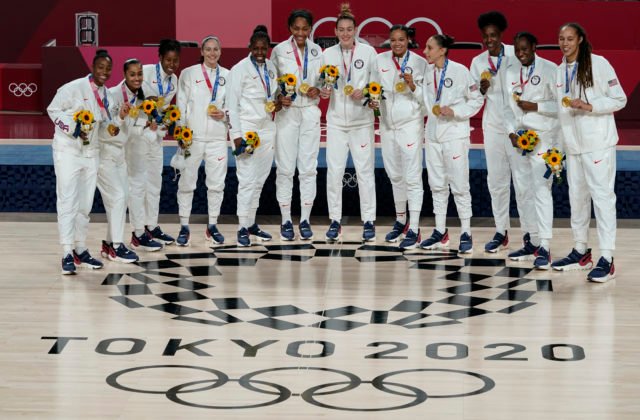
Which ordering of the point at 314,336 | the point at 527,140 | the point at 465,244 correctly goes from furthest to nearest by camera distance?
1. the point at 465,244
2. the point at 527,140
3. the point at 314,336

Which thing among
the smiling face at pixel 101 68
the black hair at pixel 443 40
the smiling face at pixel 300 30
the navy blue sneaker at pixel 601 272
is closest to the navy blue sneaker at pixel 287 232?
the smiling face at pixel 300 30

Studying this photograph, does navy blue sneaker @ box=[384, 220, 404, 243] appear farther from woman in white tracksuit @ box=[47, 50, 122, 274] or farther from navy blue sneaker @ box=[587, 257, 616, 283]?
woman in white tracksuit @ box=[47, 50, 122, 274]

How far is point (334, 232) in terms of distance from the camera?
10312 mm

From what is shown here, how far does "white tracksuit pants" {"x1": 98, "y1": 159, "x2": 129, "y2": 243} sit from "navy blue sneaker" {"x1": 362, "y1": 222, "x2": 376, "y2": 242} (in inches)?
88.5

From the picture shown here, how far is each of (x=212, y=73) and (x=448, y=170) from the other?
2.24 m

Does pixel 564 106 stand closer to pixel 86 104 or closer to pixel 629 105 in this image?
pixel 86 104

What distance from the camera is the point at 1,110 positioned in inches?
702

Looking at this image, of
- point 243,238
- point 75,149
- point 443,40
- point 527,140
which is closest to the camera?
point 75,149

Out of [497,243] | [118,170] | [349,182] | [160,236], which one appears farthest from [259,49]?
[497,243]

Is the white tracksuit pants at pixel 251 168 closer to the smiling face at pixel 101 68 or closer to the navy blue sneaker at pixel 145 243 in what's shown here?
the navy blue sneaker at pixel 145 243

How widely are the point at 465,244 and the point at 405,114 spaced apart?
126 cm

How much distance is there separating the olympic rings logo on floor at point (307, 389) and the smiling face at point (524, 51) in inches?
139

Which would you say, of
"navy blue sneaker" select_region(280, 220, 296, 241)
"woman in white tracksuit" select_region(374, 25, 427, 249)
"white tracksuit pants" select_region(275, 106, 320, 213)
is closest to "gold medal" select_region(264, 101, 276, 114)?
"white tracksuit pants" select_region(275, 106, 320, 213)

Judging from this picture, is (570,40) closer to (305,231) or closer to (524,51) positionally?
(524,51)
